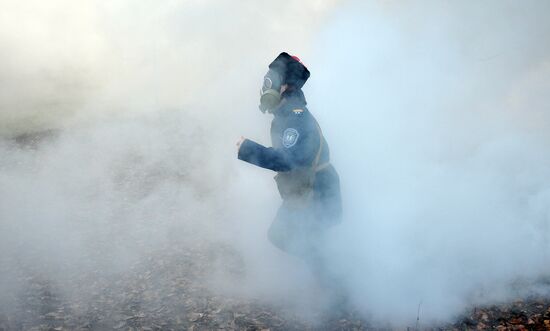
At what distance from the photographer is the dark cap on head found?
3.17m

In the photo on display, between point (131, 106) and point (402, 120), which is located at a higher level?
point (131, 106)

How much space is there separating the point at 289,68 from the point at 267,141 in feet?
9.51

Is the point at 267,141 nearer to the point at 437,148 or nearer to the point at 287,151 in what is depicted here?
the point at 437,148

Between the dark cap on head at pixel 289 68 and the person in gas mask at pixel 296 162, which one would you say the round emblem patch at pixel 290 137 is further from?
the dark cap on head at pixel 289 68

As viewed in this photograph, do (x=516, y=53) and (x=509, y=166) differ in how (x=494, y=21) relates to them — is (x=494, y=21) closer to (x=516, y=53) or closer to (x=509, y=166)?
(x=516, y=53)

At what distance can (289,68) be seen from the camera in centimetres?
319

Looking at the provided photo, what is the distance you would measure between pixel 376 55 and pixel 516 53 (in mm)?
1692

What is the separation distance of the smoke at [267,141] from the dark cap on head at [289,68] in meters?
1.50

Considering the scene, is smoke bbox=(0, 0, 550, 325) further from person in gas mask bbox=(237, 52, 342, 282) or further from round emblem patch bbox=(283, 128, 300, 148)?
round emblem patch bbox=(283, 128, 300, 148)

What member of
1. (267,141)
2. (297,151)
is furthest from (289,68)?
(267,141)

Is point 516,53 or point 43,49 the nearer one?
point 516,53

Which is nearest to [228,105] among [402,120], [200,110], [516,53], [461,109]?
[200,110]

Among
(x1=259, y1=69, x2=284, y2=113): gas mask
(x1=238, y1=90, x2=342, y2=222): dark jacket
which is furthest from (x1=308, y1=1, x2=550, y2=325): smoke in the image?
(x1=259, y1=69, x2=284, y2=113): gas mask

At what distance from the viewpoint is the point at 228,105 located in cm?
716
